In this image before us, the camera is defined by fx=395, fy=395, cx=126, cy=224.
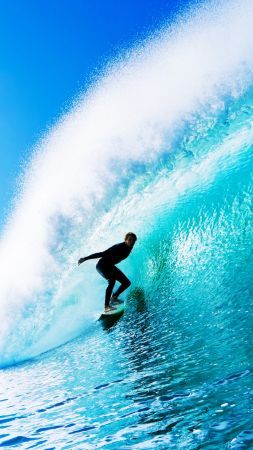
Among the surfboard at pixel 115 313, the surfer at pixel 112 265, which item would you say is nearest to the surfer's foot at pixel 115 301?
the surfer at pixel 112 265

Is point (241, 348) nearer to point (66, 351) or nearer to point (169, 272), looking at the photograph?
point (66, 351)

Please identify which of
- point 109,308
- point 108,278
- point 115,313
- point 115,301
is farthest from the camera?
point 115,301

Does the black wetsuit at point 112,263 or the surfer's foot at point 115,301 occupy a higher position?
the black wetsuit at point 112,263

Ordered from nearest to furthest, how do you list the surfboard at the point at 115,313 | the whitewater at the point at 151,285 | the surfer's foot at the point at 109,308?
the whitewater at the point at 151,285, the surfboard at the point at 115,313, the surfer's foot at the point at 109,308

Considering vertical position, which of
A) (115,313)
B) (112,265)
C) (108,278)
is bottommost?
(115,313)

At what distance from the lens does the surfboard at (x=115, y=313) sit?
21.5 ft

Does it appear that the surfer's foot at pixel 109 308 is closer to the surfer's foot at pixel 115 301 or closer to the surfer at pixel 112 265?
the surfer at pixel 112 265

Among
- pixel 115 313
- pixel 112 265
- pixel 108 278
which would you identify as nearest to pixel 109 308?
pixel 115 313

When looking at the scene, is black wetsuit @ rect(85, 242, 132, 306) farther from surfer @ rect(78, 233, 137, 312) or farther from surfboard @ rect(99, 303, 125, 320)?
surfboard @ rect(99, 303, 125, 320)

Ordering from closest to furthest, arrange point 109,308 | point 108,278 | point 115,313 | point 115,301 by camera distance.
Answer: point 115,313 → point 109,308 → point 108,278 → point 115,301

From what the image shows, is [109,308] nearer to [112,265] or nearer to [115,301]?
[115,301]

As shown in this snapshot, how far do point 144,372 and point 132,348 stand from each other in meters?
0.95

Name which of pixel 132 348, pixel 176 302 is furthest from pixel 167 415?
pixel 176 302

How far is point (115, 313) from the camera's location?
21.8 feet
